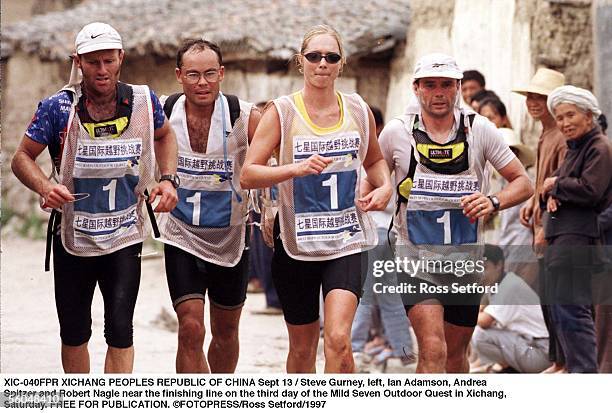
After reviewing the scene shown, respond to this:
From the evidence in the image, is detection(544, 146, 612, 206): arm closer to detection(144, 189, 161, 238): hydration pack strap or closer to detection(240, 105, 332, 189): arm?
detection(240, 105, 332, 189): arm

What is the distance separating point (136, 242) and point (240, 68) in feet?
31.0

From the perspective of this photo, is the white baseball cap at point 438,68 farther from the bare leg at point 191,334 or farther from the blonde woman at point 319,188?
the bare leg at point 191,334

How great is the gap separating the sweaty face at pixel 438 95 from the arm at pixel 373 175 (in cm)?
31

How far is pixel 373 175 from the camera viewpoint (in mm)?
6750

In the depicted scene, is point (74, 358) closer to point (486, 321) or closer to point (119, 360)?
point (119, 360)

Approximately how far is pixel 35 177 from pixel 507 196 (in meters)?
2.37

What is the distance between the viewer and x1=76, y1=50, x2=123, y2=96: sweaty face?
6.57 m

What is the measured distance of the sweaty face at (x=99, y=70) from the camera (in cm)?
657

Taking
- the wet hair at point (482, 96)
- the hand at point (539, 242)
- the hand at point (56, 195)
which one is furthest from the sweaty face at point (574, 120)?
the hand at point (56, 195)

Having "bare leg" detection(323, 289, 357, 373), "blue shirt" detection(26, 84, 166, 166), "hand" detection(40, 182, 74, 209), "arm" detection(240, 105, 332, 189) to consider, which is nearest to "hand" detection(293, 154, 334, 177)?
"arm" detection(240, 105, 332, 189)

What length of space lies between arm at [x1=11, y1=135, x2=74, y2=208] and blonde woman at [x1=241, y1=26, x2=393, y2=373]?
895 millimetres

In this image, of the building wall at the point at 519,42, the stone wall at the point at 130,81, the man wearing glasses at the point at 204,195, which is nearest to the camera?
the man wearing glasses at the point at 204,195

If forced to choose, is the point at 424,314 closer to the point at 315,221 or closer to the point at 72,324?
the point at 315,221

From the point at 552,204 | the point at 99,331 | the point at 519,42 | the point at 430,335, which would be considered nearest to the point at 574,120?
the point at 552,204
